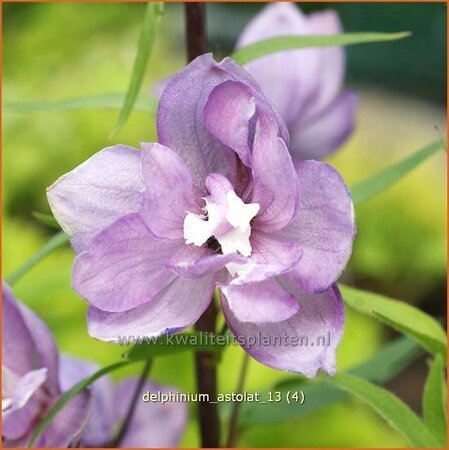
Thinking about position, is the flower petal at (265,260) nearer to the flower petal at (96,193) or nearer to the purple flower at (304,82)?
the flower petal at (96,193)

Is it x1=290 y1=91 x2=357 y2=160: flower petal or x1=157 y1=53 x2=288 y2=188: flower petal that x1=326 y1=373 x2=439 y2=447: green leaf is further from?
x1=290 y1=91 x2=357 y2=160: flower petal

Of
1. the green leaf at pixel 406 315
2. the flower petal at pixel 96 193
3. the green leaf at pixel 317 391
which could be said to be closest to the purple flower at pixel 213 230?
the flower petal at pixel 96 193

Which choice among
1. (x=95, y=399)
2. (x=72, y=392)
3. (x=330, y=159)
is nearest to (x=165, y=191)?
(x=72, y=392)

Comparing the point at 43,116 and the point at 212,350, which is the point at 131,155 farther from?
the point at 43,116

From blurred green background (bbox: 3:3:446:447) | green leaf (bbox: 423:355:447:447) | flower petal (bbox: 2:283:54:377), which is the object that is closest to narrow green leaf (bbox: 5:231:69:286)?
flower petal (bbox: 2:283:54:377)

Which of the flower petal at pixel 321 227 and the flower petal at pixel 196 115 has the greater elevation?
the flower petal at pixel 196 115

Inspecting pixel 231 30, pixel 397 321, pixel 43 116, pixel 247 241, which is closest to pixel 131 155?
pixel 247 241
